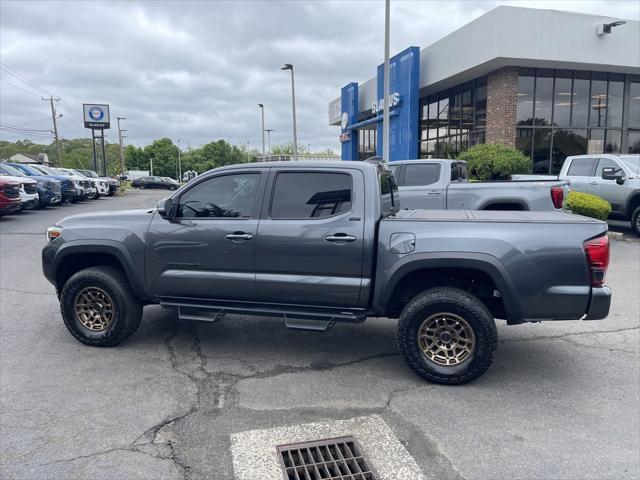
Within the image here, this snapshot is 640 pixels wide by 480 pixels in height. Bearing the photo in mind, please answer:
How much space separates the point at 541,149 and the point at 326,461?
2137 cm

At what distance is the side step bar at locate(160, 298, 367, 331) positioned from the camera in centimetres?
451

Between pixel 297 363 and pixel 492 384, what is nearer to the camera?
pixel 492 384

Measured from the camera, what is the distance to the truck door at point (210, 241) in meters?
4.64

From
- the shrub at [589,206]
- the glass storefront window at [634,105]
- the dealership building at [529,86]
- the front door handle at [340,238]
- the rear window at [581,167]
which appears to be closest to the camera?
the front door handle at [340,238]

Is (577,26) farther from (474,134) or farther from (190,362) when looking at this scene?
(190,362)

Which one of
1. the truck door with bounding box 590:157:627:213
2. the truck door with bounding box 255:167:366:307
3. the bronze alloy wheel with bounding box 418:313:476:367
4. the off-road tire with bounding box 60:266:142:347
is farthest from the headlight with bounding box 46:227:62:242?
the truck door with bounding box 590:157:627:213

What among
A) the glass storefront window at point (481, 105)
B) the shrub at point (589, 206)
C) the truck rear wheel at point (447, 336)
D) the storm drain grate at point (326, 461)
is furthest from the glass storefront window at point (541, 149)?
the storm drain grate at point (326, 461)

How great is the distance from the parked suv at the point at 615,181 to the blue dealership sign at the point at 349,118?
74.6 feet

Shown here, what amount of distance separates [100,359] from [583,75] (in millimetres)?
22895

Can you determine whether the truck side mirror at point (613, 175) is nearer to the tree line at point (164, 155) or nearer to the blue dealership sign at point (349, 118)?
the blue dealership sign at point (349, 118)

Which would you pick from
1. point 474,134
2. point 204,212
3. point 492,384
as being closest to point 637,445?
point 492,384

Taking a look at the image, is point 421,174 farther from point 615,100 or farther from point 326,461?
point 615,100

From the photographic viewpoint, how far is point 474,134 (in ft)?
75.6

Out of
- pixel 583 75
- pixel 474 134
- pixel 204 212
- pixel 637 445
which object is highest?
pixel 583 75
